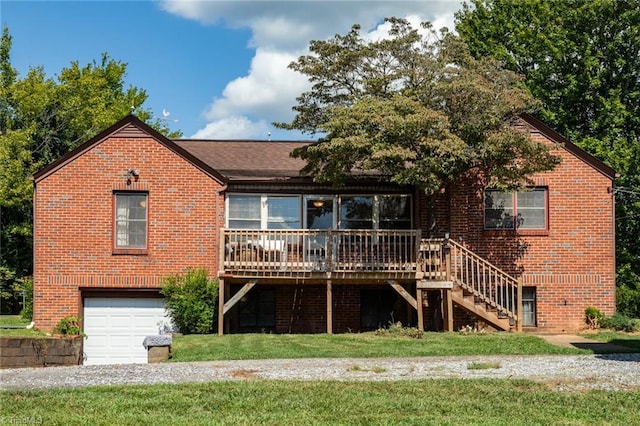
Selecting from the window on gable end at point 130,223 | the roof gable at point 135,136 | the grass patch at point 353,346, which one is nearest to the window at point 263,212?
the roof gable at point 135,136

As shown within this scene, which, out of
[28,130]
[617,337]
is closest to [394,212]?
[617,337]

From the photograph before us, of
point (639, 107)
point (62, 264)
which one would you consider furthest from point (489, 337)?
point (639, 107)

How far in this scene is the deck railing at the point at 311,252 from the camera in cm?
1806

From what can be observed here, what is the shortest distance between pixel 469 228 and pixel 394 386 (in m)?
10.2

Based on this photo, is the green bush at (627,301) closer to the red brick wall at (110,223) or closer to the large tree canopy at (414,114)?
the large tree canopy at (414,114)

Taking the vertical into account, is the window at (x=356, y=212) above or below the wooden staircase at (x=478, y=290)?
above

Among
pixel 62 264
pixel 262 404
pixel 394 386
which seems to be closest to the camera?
pixel 262 404

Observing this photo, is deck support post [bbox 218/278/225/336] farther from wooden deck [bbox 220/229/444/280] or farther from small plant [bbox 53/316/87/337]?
small plant [bbox 53/316/87/337]

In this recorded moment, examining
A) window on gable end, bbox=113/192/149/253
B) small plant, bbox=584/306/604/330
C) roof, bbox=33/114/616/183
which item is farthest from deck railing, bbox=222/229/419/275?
small plant, bbox=584/306/604/330

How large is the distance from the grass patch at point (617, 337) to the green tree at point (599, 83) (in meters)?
9.19

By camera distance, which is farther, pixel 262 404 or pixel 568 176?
pixel 568 176

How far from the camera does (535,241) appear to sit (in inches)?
770

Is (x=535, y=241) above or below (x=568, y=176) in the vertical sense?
below

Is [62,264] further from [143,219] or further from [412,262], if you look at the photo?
[412,262]
